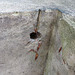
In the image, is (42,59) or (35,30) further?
(42,59)

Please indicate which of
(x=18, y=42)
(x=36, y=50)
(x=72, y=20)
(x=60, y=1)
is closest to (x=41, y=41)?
(x=36, y=50)

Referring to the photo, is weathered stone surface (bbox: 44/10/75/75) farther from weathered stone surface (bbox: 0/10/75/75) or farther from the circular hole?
the circular hole

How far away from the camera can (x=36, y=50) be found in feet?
3.80

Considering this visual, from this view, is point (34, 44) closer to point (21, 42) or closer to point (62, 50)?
point (21, 42)

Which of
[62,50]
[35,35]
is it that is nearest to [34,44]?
[35,35]

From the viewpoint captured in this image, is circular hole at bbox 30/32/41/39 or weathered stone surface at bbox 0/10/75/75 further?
circular hole at bbox 30/32/41/39

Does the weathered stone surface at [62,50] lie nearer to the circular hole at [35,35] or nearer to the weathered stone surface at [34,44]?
the weathered stone surface at [34,44]

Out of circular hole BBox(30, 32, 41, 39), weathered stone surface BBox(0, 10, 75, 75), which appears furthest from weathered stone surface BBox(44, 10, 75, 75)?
circular hole BBox(30, 32, 41, 39)

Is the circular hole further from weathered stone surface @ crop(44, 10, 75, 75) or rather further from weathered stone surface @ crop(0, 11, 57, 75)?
weathered stone surface @ crop(44, 10, 75, 75)

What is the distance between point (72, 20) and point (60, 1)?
0.45 meters

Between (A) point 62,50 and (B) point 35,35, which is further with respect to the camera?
(B) point 35,35

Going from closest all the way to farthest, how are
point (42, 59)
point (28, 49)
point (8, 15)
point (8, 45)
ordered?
point (8, 15) → point (8, 45) → point (28, 49) → point (42, 59)

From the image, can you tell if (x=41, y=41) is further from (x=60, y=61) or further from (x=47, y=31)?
(x=60, y=61)

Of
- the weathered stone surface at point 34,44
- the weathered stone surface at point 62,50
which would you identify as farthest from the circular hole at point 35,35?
the weathered stone surface at point 62,50
